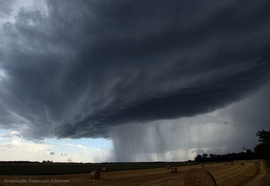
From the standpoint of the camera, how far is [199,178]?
2156 cm

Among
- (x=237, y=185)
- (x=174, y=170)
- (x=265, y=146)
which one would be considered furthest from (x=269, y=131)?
(x=237, y=185)

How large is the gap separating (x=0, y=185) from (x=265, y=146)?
7099cm

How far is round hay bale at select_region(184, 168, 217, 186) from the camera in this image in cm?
2095

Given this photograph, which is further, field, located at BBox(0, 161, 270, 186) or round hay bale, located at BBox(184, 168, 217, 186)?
field, located at BBox(0, 161, 270, 186)

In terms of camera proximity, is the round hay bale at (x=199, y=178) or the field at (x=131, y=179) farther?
the field at (x=131, y=179)

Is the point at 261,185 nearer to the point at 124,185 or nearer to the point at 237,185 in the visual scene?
the point at 237,185

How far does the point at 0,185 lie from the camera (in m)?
20.6

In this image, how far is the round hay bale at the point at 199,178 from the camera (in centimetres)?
2095

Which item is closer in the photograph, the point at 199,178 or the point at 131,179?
the point at 199,178

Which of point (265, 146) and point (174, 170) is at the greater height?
point (265, 146)

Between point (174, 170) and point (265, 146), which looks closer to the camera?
point (174, 170)

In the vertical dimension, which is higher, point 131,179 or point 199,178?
point 131,179

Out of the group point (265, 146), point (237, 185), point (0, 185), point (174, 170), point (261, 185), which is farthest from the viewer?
point (265, 146)

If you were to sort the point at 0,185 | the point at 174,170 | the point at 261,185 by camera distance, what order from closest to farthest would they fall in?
the point at 261,185
the point at 0,185
the point at 174,170
